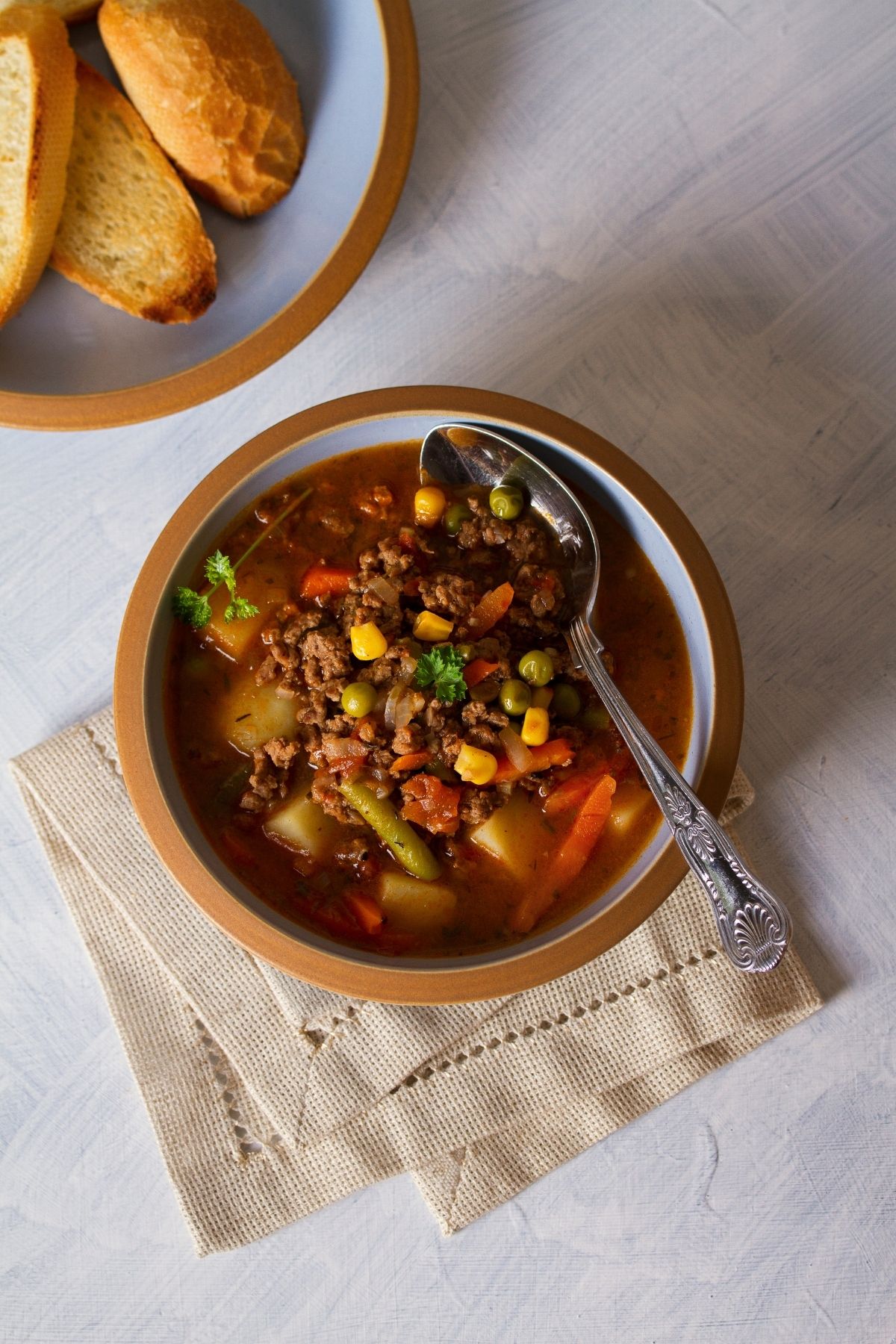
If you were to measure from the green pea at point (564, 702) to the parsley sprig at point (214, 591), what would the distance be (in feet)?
3.07

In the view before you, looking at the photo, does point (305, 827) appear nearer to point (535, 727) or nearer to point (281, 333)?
point (535, 727)

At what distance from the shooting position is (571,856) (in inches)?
119

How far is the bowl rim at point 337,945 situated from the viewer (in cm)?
281

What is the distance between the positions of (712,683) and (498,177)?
6.28 ft

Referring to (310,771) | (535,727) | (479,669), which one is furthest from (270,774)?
(535,727)

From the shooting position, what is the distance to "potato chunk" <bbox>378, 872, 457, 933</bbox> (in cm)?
301

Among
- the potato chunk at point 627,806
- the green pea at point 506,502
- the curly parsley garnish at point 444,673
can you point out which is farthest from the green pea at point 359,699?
the potato chunk at point 627,806

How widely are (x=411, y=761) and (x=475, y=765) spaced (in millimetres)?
201

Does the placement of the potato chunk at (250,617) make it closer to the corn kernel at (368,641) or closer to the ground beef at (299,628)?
the ground beef at (299,628)

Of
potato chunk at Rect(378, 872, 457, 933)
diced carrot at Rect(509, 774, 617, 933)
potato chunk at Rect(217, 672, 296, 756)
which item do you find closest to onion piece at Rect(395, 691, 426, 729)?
potato chunk at Rect(217, 672, 296, 756)

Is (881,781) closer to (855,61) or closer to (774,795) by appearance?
(774,795)

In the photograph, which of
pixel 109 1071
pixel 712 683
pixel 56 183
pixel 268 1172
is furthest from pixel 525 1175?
pixel 56 183

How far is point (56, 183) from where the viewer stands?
3.27 m

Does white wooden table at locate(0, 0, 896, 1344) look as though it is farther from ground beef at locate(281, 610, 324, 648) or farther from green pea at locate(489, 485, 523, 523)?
ground beef at locate(281, 610, 324, 648)
